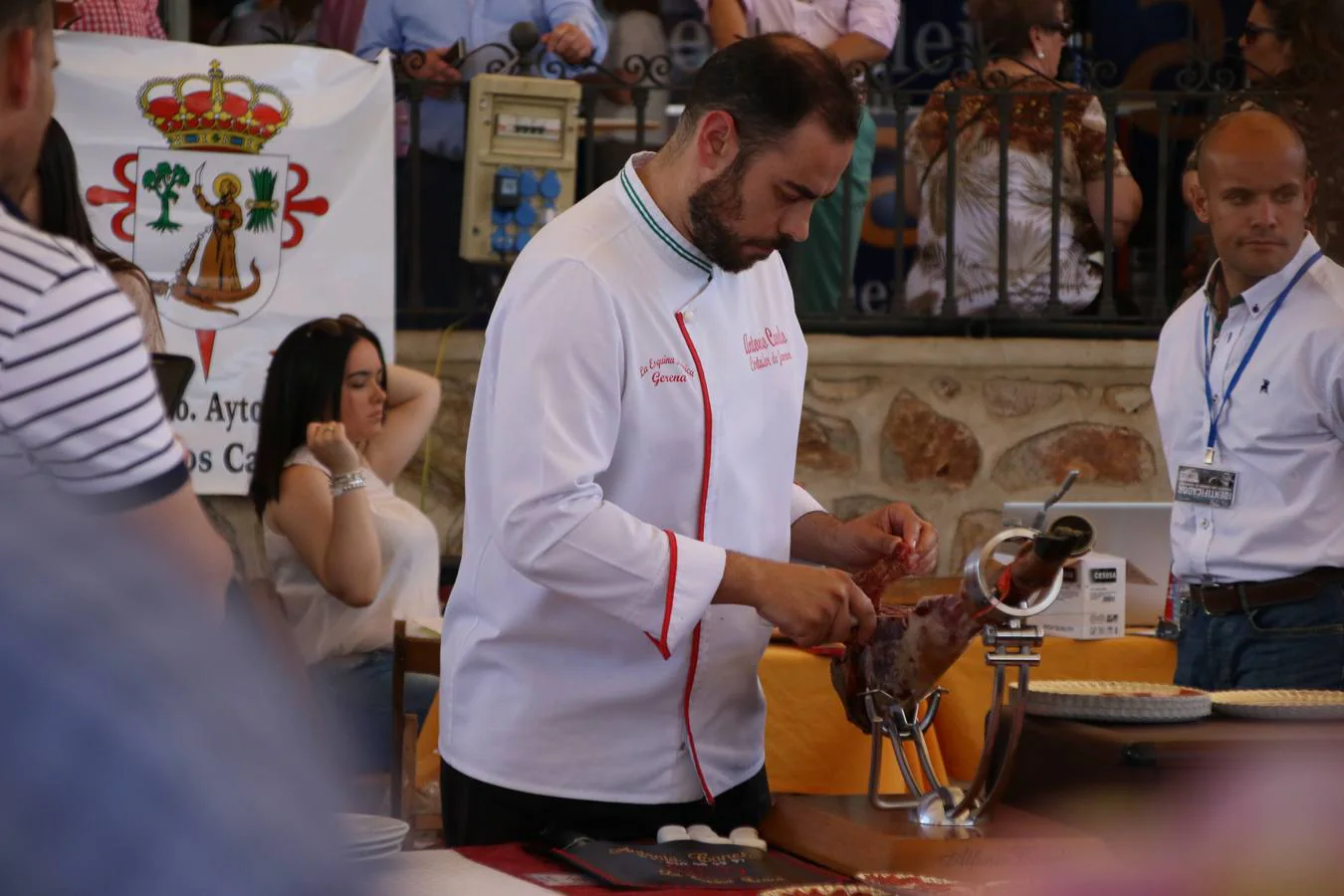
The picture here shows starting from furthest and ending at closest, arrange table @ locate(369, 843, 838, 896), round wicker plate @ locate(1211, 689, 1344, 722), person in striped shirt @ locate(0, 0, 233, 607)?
round wicker plate @ locate(1211, 689, 1344, 722) < table @ locate(369, 843, 838, 896) < person in striped shirt @ locate(0, 0, 233, 607)

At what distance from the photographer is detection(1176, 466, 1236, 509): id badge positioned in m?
2.97

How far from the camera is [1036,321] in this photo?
4703 mm

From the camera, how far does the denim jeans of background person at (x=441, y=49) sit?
15.5ft

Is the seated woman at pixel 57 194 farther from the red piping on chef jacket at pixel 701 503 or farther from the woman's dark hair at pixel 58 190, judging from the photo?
the red piping on chef jacket at pixel 701 503

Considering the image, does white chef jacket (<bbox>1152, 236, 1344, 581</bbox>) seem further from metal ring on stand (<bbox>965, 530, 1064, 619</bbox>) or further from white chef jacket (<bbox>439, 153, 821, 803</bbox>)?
metal ring on stand (<bbox>965, 530, 1064, 619</bbox>)

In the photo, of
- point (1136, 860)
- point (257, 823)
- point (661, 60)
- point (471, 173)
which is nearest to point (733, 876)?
point (1136, 860)

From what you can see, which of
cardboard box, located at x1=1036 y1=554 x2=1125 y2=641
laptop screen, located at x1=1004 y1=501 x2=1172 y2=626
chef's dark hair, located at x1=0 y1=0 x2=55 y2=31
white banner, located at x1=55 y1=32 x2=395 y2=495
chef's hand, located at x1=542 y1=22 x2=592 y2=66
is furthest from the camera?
chef's hand, located at x1=542 y1=22 x2=592 y2=66

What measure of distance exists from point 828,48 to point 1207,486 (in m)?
2.26

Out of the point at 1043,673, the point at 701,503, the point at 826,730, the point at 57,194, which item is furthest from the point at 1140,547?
the point at 57,194

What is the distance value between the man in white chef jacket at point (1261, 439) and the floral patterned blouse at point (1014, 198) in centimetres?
162

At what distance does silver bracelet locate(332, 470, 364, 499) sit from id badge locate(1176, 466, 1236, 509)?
1802mm

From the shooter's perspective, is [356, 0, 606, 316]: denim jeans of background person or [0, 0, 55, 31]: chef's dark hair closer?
[0, 0, 55, 31]: chef's dark hair

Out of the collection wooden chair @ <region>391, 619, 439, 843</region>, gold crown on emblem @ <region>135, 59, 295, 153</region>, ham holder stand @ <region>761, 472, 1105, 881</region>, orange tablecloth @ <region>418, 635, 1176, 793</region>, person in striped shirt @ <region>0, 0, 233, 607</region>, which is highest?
gold crown on emblem @ <region>135, 59, 295, 153</region>

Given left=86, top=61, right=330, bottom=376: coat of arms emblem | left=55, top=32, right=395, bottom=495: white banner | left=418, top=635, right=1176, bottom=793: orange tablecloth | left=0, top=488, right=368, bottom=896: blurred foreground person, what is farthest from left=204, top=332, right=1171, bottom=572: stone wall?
left=0, top=488, right=368, bottom=896: blurred foreground person
